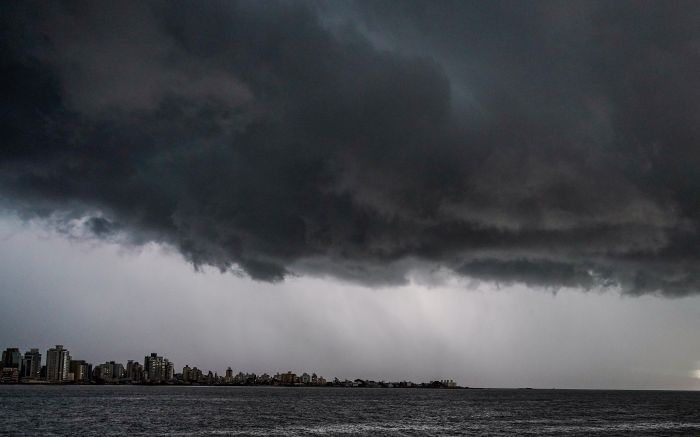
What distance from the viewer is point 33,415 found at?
6727 inches

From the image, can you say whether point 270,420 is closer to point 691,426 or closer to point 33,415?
point 33,415

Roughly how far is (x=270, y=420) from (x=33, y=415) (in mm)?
71504

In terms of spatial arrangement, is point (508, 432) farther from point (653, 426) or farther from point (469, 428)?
point (653, 426)

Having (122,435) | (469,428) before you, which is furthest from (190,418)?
(469,428)

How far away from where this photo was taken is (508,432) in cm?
13212

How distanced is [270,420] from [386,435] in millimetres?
51081

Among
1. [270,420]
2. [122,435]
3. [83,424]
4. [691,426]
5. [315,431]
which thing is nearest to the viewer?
[122,435]

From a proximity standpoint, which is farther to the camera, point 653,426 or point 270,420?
point 270,420

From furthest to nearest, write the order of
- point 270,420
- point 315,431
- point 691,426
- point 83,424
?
point 270,420 < point 691,426 < point 83,424 < point 315,431

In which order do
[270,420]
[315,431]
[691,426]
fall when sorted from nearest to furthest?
[315,431] → [691,426] → [270,420]

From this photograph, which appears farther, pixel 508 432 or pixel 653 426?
pixel 653 426

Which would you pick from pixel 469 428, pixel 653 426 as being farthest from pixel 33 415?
pixel 653 426

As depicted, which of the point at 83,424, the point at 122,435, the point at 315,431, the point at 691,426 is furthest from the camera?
the point at 691,426

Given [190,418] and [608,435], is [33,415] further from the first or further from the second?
[608,435]
